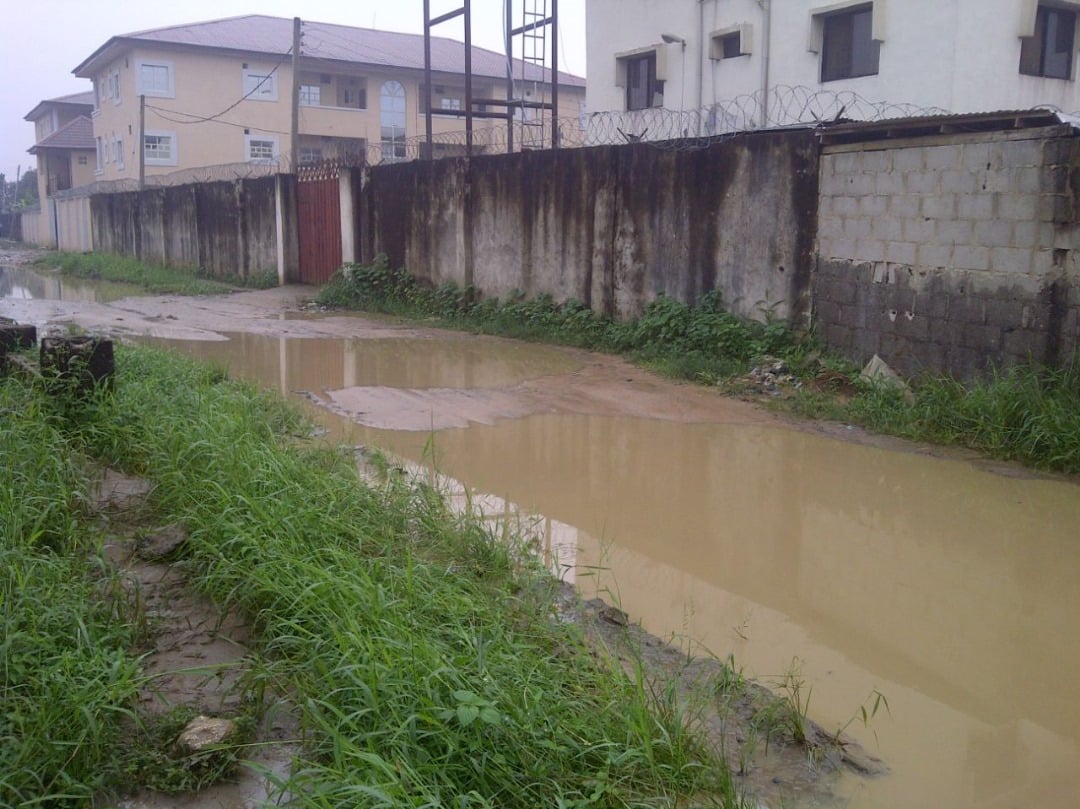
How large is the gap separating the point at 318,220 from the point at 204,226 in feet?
19.0

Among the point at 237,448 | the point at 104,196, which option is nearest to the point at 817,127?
the point at 237,448

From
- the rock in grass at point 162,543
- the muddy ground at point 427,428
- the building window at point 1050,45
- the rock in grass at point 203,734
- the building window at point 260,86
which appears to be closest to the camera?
the rock in grass at point 203,734

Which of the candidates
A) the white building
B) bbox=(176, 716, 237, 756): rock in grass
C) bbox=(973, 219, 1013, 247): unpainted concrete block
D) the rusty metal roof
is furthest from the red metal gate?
bbox=(176, 716, 237, 756): rock in grass

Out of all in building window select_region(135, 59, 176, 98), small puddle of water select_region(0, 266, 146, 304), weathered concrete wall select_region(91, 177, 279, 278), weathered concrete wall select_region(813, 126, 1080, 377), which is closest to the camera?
weathered concrete wall select_region(813, 126, 1080, 377)

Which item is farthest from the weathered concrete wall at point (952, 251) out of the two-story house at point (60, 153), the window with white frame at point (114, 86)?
the two-story house at point (60, 153)

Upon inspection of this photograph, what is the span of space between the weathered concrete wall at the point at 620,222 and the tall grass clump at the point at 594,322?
192 millimetres

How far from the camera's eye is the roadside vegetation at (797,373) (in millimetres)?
6461

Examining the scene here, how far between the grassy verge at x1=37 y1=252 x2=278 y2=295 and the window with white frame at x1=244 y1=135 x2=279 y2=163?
24.8 ft

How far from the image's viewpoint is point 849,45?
51.0ft

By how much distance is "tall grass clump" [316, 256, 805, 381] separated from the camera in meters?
9.24

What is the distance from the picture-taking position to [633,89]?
19500 millimetres

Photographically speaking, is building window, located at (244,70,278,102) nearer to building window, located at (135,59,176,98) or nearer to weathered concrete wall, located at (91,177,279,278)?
building window, located at (135,59,176,98)

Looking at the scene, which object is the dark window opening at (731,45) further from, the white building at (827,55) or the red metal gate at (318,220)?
the red metal gate at (318,220)

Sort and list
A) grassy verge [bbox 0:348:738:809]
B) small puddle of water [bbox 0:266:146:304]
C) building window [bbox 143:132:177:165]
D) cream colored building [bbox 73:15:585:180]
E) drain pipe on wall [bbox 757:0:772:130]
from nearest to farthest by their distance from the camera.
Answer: grassy verge [bbox 0:348:738:809] < drain pipe on wall [bbox 757:0:772:130] < small puddle of water [bbox 0:266:146:304] < cream colored building [bbox 73:15:585:180] < building window [bbox 143:132:177:165]
